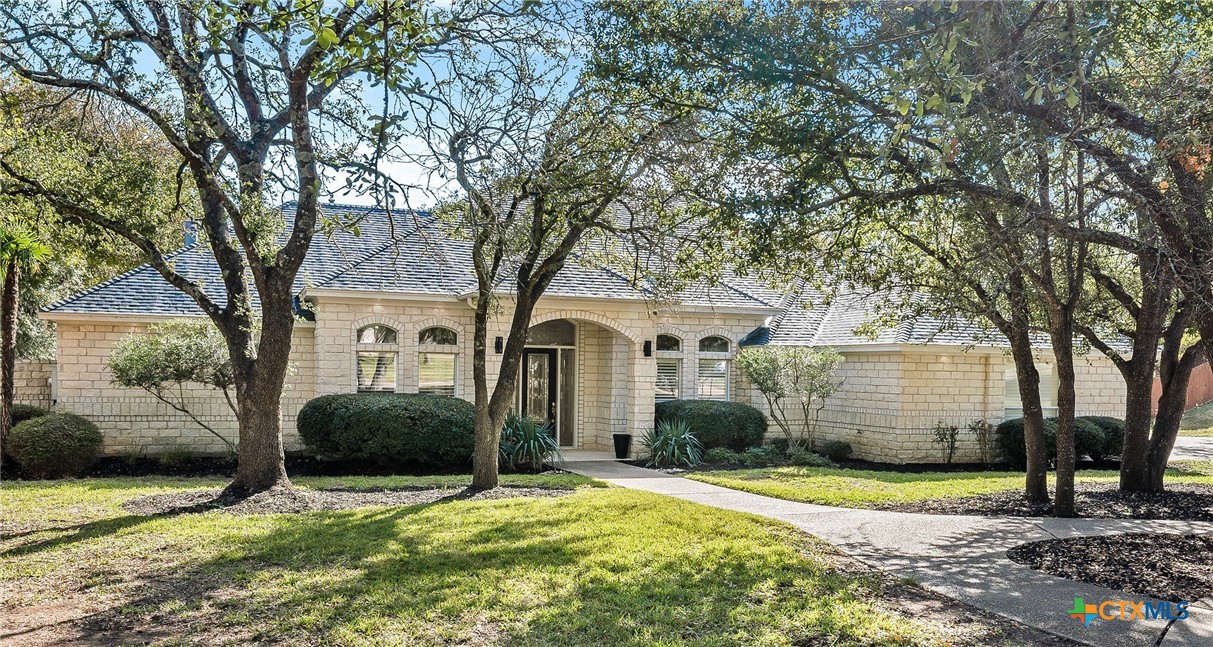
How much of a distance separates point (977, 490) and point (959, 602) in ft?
25.6

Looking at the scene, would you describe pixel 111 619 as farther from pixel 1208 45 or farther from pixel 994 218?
pixel 1208 45

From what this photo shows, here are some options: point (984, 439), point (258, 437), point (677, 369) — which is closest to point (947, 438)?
point (984, 439)

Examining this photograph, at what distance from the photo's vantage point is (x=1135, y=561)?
27.7 ft

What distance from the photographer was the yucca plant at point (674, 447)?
17.8 metres

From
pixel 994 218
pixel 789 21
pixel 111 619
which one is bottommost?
pixel 111 619

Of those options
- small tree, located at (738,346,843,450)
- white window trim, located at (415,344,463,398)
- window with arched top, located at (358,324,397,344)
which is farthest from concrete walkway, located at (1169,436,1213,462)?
window with arched top, located at (358,324,397,344)

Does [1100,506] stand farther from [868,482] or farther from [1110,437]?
[1110,437]

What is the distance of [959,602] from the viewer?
7.12m

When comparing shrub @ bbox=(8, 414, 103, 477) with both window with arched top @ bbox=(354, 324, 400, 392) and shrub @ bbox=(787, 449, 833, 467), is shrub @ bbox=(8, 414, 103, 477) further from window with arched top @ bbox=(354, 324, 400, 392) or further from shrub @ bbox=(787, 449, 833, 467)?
shrub @ bbox=(787, 449, 833, 467)

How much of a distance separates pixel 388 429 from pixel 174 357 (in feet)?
12.4

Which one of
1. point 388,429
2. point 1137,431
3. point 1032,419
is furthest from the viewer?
point 388,429

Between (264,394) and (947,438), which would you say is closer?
(264,394)

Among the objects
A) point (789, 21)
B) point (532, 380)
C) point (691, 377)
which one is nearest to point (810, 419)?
point (691, 377)

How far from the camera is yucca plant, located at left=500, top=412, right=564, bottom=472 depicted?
16625 mm
